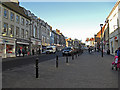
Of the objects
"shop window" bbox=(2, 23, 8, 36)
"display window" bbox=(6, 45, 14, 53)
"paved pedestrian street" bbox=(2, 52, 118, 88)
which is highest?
"shop window" bbox=(2, 23, 8, 36)

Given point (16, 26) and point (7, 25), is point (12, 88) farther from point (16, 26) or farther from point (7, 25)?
point (16, 26)

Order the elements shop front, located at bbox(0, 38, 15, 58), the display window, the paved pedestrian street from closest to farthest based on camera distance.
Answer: the paved pedestrian street
shop front, located at bbox(0, 38, 15, 58)
the display window

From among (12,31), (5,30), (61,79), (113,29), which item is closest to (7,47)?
(5,30)

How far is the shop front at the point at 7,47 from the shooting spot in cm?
2584

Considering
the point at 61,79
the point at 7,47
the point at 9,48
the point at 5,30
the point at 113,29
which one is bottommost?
the point at 61,79

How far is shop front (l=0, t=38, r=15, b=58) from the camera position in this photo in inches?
1017

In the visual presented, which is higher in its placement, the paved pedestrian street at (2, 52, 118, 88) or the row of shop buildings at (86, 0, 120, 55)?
the row of shop buildings at (86, 0, 120, 55)

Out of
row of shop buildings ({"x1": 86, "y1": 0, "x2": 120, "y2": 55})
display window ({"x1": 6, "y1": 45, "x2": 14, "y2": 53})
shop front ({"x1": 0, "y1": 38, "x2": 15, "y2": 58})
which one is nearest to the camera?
row of shop buildings ({"x1": 86, "y1": 0, "x2": 120, "y2": 55})

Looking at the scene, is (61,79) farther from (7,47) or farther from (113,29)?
(113,29)

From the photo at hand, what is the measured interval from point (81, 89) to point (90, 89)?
337 mm

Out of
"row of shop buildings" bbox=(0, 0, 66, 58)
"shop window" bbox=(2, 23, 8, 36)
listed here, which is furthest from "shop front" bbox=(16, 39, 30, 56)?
"shop window" bbox=(2, 23, 8, 36)

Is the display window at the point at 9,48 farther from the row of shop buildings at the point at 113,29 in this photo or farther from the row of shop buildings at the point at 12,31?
the row of shop buildings at the point at 113,29

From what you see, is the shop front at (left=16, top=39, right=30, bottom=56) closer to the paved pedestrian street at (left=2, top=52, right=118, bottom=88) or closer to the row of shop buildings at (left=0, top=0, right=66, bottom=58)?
the row of shop buildings at (left=0, top=0, right=66, bottom=58)

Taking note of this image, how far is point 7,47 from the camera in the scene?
27.7 m
